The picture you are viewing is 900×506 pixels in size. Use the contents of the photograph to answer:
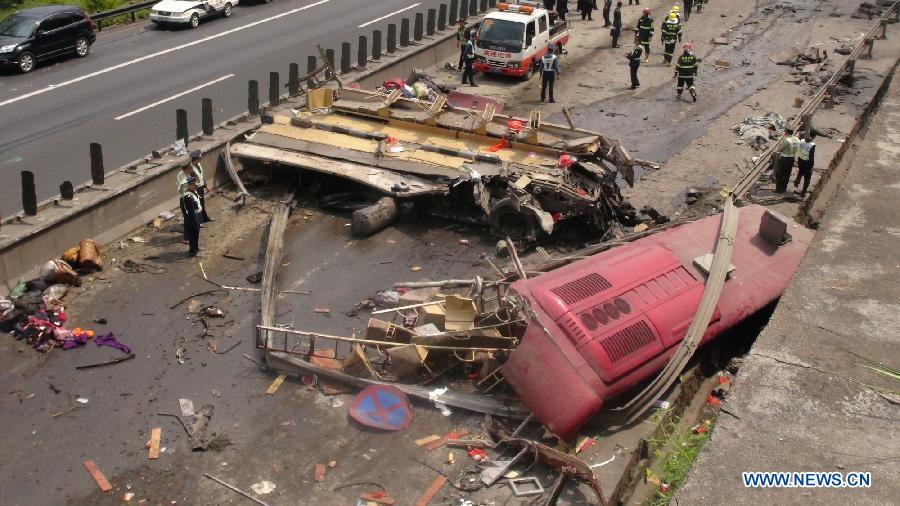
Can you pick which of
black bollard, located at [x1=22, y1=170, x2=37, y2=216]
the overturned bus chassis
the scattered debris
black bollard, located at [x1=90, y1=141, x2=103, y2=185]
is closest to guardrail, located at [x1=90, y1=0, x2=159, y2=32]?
the overturned bus chassis

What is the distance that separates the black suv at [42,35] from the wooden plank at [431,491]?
20.6m

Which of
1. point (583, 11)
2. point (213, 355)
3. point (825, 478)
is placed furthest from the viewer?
point (583, 11)

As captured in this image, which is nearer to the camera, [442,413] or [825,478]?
[825,478]

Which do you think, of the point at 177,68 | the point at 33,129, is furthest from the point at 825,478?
the point at 177,68

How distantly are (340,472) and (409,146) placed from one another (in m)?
8.45

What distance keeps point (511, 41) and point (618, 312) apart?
16.5 meters

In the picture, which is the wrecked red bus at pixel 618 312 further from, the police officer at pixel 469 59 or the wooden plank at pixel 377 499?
the police officer at pixel 469 59

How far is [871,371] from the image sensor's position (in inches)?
426

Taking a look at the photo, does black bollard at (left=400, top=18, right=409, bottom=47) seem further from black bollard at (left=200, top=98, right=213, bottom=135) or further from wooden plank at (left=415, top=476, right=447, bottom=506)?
wooden plank at (left=415, top=476, right=447, bottom=506)

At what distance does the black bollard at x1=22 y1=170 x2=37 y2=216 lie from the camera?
1424 cm

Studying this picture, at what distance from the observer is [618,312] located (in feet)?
35.6

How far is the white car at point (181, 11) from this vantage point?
101 ft

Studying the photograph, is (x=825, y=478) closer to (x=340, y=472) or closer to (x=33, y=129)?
(x=340, y=472)

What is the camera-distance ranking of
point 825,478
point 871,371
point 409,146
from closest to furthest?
point 825,478 < point 871,371 < point 409,146
